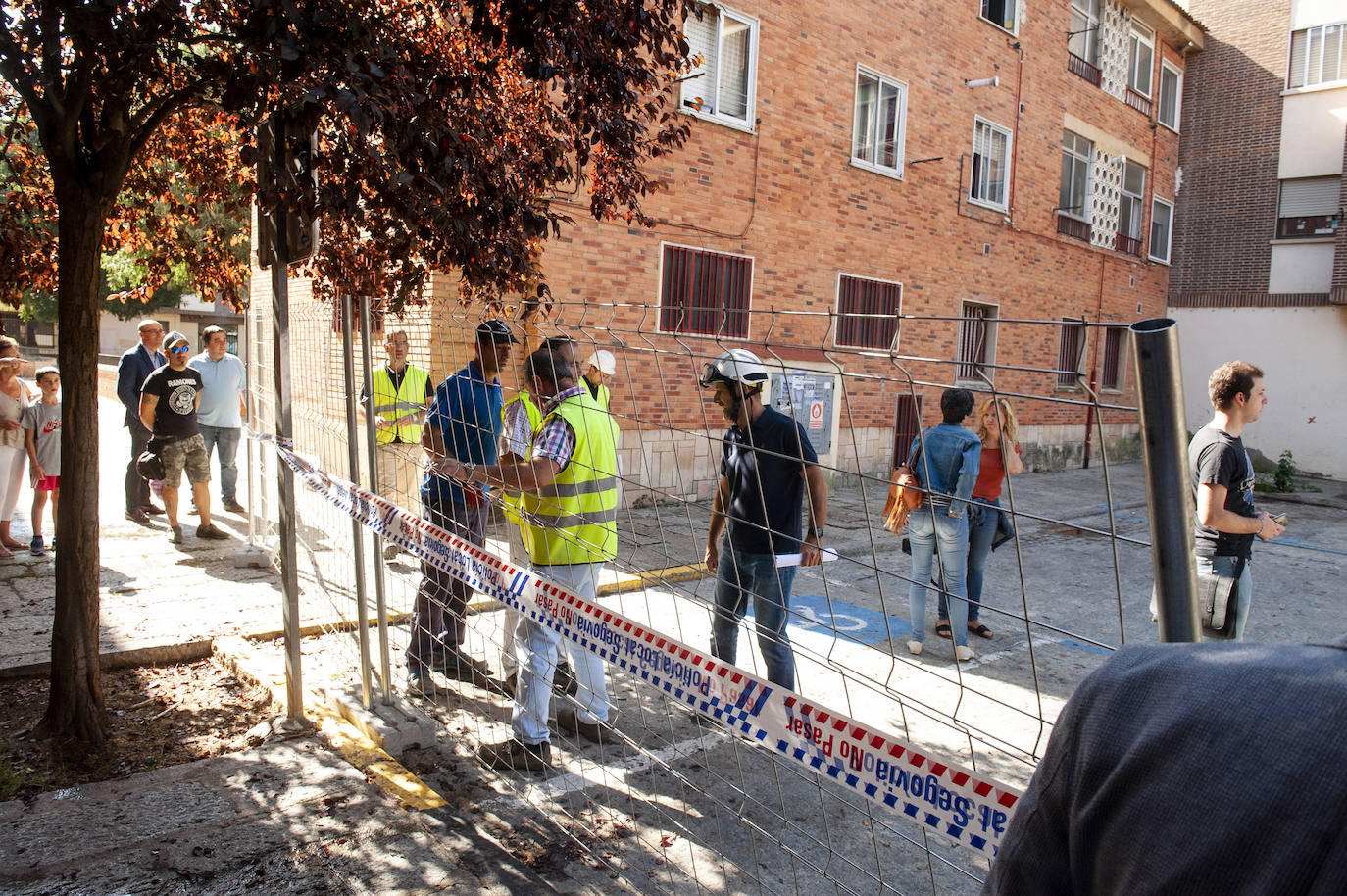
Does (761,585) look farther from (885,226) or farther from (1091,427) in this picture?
(1091,427)

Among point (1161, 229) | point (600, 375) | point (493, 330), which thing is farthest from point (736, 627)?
point (1161, 229)

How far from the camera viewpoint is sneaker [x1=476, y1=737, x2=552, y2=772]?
3.98m

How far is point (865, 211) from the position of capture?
13.9 meters

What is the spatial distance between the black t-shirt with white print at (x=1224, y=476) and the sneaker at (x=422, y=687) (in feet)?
12.2

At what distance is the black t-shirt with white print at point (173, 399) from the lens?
7859 millimetres

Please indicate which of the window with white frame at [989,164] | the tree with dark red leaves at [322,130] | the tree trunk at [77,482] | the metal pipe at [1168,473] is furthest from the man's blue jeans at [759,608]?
the window with white frame at [989,164]

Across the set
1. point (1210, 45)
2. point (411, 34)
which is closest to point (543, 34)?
point (411, 34)

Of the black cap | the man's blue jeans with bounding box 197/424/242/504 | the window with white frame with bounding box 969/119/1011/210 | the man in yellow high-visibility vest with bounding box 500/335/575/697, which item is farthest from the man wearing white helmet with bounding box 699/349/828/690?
the window with white frame with bounding box 969/119/1011/210

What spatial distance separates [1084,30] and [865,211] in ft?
26.4

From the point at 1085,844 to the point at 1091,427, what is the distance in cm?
2014

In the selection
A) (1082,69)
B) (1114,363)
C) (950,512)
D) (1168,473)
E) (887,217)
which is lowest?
(950,512)

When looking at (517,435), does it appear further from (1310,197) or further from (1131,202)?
(1310,197)

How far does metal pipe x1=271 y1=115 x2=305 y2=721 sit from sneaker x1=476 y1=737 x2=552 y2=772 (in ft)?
3.38

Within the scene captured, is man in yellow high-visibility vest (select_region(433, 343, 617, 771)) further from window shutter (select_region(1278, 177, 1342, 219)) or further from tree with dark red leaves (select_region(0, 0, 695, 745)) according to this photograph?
window shutter (select_region(1278, 177, 1342, 219))
